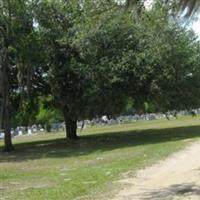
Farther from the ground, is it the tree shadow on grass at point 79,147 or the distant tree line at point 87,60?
the distant tree line at point 87,60

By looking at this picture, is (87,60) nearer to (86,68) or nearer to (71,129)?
(86,68)

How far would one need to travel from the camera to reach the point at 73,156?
26.0 meters

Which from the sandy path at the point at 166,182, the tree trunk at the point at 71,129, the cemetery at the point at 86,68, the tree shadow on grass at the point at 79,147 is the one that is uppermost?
the cemetery at the point at 86,68

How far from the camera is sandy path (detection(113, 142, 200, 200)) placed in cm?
1143

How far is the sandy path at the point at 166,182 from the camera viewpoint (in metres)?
11.4

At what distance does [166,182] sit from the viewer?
44.2ft

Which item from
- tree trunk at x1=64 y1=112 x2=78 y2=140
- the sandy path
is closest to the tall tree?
tree trunk at x1=64 y1=112 x2=78 y2=140

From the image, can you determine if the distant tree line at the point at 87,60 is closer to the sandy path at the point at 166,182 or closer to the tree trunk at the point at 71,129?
the tree trunk at the point at 71,129

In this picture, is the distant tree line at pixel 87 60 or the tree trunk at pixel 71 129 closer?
the distant tree line at pixel 87 60

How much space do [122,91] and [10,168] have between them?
529 inches

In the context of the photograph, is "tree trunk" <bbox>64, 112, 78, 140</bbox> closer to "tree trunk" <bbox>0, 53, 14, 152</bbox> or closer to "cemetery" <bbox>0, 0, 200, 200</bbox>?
"cemetery" <bbox>0, 0, 200, 200</bbox>

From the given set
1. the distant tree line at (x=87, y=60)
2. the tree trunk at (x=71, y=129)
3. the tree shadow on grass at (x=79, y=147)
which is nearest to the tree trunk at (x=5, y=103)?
the distant tree line at (x=87, y=60)

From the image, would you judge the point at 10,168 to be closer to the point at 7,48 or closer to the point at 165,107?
the point at 7,48

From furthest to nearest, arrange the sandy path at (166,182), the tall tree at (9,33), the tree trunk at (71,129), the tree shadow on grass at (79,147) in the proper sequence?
the tree trunk at (71,129), the tall tree at (9,33), the tree shadow on grass at (79,147), the sandy path at (166,182)
